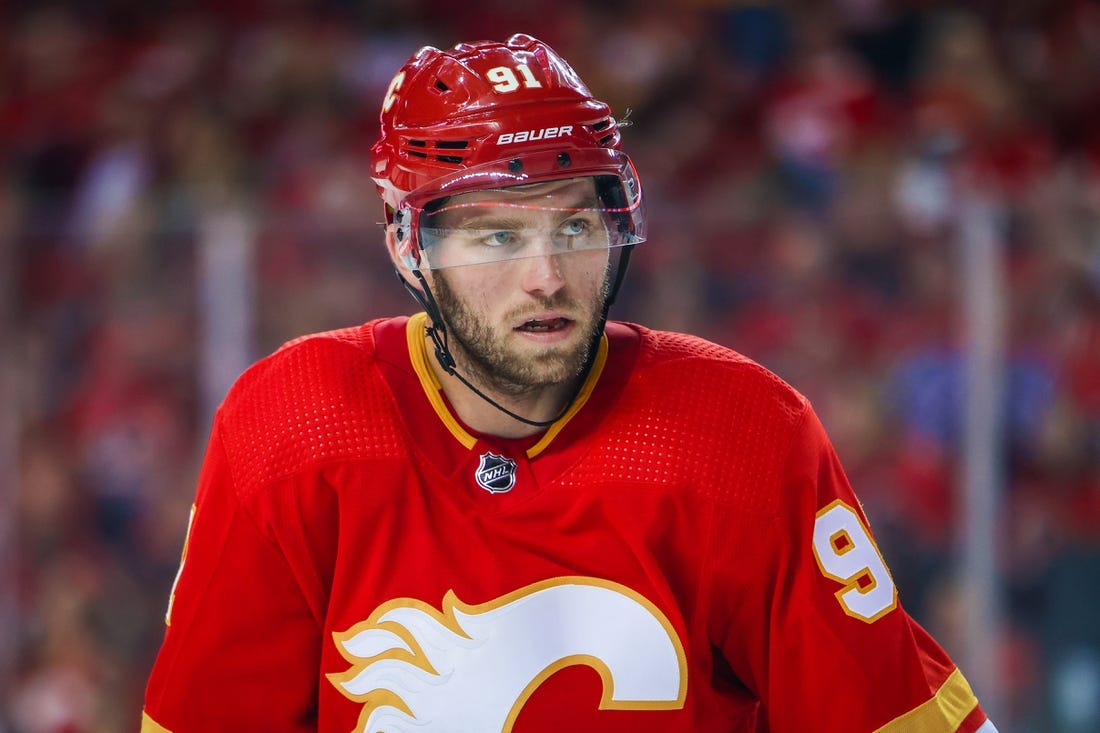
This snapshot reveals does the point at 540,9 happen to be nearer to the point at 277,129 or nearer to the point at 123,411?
the point at 277,129

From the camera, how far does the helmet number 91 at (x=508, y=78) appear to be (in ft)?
6.08

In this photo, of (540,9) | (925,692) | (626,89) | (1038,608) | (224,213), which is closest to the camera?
(925,692)

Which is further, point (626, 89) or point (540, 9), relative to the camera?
Answer: point (540, 9)

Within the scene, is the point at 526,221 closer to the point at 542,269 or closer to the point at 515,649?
the point at 542,269

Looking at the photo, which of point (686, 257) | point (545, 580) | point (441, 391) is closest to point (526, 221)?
point (441, 391)

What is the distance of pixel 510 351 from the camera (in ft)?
5.98

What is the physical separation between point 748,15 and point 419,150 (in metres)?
3.38

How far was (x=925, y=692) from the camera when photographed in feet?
5.80

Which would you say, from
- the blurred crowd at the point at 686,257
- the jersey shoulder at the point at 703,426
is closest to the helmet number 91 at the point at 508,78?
the jersey shoulder at the point at 703,426

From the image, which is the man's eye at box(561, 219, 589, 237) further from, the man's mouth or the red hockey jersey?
the red hockey jersey

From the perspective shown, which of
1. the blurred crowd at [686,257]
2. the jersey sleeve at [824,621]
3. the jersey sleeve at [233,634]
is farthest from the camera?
the blurred crowd at [686,257]

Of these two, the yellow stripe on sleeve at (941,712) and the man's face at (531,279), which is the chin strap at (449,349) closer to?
the man's face at (531,279)

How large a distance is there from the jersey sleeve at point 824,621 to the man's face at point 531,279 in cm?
28

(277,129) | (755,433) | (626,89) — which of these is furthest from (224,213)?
(755,433)
